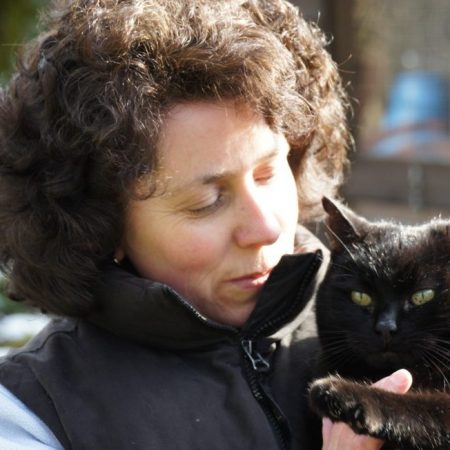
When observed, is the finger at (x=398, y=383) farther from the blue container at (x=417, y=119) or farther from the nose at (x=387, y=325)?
the blue container at (x=417, y=119)

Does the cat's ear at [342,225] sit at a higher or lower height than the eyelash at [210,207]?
lower

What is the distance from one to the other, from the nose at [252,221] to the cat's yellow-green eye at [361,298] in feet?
0.68

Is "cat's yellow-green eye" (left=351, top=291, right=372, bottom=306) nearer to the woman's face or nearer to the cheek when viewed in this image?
the woman's face

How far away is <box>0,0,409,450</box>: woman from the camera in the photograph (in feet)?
4.88

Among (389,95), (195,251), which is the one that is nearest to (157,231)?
(195,251)

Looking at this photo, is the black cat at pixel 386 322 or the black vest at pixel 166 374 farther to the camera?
the black vest at pixel 166 374

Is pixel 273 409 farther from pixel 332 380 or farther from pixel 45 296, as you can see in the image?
pixel 45 296

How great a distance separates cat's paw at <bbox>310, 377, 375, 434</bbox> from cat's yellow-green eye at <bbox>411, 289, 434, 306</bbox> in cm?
25

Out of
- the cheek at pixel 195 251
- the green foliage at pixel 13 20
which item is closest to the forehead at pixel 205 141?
the cheek at pixel 195 251

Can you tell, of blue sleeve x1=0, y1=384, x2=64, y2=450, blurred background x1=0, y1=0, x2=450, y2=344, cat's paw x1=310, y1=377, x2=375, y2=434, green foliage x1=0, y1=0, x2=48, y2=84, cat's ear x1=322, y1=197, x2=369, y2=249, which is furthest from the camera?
green foliage x1=0, y1=0, x2=48, y2=84

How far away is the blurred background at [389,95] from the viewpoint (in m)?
3.52

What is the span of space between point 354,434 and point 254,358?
0.86 ft

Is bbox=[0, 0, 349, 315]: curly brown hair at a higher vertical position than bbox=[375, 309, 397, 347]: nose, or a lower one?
higher

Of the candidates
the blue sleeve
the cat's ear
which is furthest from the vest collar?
the blue sleeve
